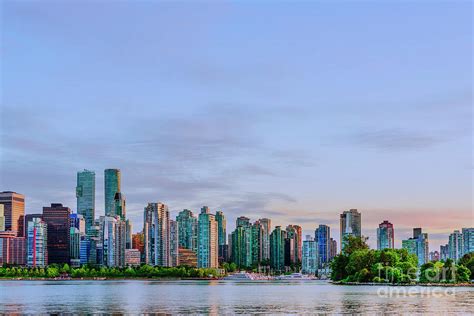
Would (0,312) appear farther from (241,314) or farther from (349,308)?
(349,308)

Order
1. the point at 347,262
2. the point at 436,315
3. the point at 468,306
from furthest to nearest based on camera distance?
the point at 347,262, the point at 468,306, the point at 436,315

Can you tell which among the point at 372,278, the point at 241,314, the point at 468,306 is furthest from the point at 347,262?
the point at 241,314

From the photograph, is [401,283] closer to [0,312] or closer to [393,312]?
[393,312]

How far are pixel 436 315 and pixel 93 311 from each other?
107 ft

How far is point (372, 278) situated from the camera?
15450 centimetres

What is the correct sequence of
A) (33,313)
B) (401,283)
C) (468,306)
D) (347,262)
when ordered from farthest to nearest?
(347,262) → (401,283) → (468,306) → (33,313)

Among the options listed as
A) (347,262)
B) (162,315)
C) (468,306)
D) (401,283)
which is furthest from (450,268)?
(162,315)

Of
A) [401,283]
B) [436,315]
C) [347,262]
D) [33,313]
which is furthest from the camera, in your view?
[347,262]

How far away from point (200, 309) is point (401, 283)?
7511cm

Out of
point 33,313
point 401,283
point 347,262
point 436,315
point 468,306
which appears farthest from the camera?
point 347,262

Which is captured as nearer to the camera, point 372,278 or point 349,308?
point 349,308

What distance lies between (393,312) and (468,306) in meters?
12.2

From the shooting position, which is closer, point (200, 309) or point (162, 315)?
point (162, 315)

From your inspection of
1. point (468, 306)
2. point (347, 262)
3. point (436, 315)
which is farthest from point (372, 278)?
point (436, 315)
